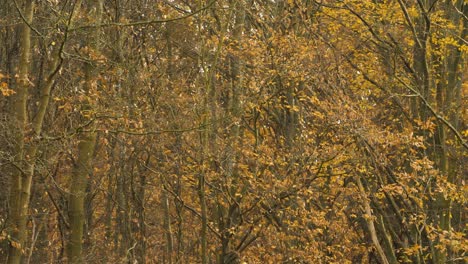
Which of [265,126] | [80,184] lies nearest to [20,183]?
[80,184]

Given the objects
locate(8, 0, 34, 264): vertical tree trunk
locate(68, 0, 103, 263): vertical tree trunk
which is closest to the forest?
locate(68, 0, 103, 263): vertical tree trunk

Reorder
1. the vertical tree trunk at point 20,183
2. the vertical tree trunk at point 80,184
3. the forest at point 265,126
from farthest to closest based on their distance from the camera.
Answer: the vertical tree trunk at point 80,184, the forest at point 265,126, the vertical tree trunk at point 20,183

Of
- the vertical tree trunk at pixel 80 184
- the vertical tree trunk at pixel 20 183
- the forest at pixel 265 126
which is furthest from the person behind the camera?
the vertical tree trunk at pixel 80 184

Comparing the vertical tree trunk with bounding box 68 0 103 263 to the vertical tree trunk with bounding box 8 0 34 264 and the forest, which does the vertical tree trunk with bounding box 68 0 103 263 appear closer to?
the forest

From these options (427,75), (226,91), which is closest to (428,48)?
(427,75)

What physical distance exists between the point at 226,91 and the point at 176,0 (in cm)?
269

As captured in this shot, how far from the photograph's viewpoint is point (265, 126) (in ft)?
51.3

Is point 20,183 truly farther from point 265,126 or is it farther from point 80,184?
point 265,126

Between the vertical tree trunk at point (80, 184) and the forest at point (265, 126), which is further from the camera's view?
the vertical tree trunk at point (80, 184)

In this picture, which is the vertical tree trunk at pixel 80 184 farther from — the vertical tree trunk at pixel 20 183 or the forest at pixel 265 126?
the vertical tree trunk at pixel 20 183

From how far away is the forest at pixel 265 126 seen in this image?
11.6 meters

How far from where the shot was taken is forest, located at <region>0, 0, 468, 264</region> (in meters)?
11.6

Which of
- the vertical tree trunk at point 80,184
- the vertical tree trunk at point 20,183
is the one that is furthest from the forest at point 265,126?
the vertical tree trunk at point 20,183

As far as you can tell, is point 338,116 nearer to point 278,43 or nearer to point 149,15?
point 278,43
